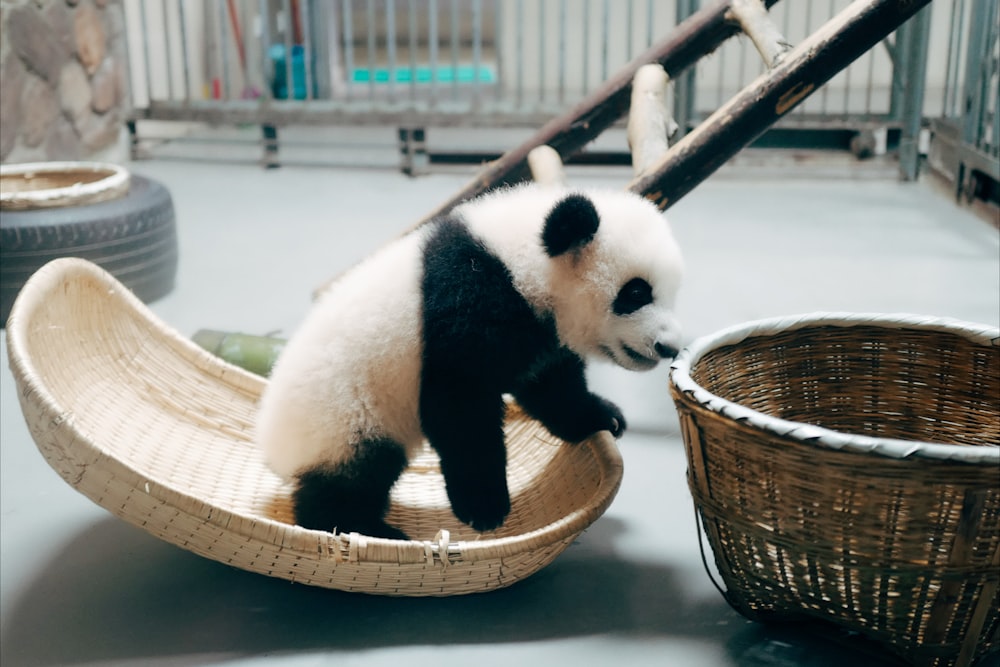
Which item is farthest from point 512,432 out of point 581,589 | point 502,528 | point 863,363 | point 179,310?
point 179,310

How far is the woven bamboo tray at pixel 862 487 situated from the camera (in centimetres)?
107

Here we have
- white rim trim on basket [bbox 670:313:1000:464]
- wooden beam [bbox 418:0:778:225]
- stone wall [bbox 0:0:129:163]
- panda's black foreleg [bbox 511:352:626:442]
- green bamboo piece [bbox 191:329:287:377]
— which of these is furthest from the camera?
stone wall [bbox 0:0:129:163]

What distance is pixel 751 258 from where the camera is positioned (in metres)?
A: 3.21

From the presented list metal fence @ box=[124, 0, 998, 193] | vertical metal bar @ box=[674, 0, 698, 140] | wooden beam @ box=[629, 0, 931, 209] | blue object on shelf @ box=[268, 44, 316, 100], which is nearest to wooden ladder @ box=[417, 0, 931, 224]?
wooden beam @ box=[629, 0, 931, 209]

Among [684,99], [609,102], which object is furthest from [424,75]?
[609,102]

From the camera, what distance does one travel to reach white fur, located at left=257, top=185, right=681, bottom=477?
1.37 metres

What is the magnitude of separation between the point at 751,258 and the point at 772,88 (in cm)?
142

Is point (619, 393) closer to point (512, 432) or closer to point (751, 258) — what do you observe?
point (512, 432)

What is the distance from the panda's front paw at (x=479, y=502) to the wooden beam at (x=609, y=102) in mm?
950

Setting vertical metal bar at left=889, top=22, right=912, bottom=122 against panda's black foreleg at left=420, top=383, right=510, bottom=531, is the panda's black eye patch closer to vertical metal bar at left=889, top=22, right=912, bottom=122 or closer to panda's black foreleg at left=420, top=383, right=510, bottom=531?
panda's black foreleg at left=420, top=383, right=510, bottom=531

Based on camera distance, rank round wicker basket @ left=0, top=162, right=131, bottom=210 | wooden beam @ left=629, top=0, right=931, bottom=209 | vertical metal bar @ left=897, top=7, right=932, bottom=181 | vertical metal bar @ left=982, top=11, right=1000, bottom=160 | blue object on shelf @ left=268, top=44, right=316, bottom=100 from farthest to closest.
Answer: blue object on shelf @ left=268, top=44, right=316, bottom=100, vertical metal bar @ left=897, top=7, right=932, bottom=181, vertical metal bar @ left=982, top=11, right=1000, bottom=160, round wicker basket @ left=0, top=162, right=131, bottom=210, wooden beam @ left=629, top=0, right=931, bottom=209

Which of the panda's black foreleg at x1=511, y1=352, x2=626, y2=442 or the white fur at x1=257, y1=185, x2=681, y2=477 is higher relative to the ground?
the white fur at x1=257, y1=185, x2=681, y2=477

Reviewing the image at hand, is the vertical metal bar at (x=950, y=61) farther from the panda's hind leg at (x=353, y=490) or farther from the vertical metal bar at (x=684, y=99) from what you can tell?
the panda's hind leg at (x=353, y=490)

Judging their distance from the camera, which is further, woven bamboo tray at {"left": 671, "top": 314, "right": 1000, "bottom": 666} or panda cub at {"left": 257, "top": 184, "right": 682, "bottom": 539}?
panda cub at {"left": 257, "top": 184, "right": 682, "bottom": 539}
